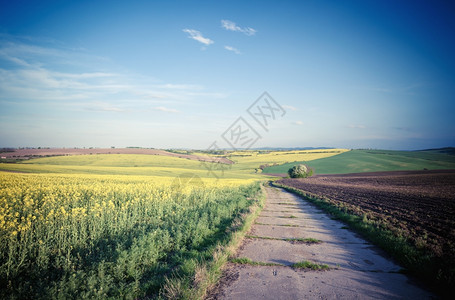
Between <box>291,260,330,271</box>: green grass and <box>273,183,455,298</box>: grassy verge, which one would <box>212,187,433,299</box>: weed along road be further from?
<box>273,183,455,298</box>: grassy verge

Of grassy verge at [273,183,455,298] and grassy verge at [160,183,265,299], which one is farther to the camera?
grassy verge at [273,183,455,298]

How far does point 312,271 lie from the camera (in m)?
5.00

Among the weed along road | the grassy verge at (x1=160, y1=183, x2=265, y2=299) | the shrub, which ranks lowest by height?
the shrub

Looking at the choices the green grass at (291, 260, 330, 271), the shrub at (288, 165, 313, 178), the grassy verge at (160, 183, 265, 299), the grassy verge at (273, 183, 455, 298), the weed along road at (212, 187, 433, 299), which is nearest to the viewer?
the grassy verge at (160, 183, 265, 299)

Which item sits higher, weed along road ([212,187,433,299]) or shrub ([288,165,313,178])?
weed along road ([212,187,433,299])

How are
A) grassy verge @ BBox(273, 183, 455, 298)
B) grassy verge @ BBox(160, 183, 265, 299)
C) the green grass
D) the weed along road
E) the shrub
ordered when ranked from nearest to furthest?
grassy verge @ BBox(160, 183, 265, 299) → the weed along road → grassy verge @ BBox(273, 183, 455, 298) → the green grass → the shrub

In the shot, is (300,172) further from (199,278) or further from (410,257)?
(199,278)

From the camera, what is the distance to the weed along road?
160 inches

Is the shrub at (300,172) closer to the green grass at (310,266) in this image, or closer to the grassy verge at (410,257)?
the grassy verge at (410,257)

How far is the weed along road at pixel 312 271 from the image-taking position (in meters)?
4.06

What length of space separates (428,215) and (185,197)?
44.3 feet

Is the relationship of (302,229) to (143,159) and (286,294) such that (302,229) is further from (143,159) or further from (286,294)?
(143,159)

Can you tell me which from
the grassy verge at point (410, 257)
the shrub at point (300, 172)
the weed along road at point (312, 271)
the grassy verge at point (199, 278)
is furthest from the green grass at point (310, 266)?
the shrub at point (300, 172)

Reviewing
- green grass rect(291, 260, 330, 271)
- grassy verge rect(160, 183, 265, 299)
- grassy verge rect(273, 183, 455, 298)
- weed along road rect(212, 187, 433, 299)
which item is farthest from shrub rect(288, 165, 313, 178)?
green grass rect(291, 260, 330, 271)
